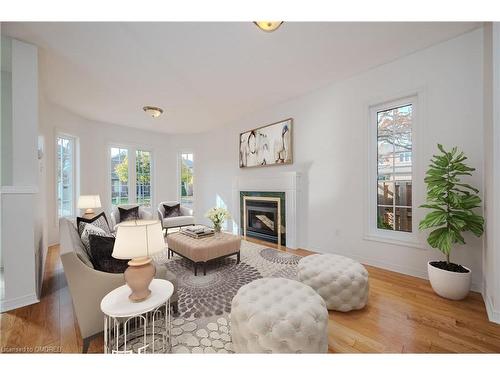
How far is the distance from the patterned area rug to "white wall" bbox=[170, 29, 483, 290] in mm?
969

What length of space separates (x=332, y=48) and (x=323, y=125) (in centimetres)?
123

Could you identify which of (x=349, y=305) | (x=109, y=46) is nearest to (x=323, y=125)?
(x=349, y=305)

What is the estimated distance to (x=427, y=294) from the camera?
211cm

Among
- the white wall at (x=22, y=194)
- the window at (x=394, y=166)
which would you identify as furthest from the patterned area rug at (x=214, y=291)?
the window at (x=394, y=166)

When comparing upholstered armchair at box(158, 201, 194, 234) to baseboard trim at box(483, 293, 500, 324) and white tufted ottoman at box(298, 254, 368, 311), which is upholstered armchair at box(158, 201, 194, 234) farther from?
baseboard trim at box(483, 293, 500, 324)

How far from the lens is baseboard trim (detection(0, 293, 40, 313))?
190 centimetres

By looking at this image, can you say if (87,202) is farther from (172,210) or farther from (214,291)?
(214,291)

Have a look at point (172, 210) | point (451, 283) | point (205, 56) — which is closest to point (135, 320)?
point (205, 56)

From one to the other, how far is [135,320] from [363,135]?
3.52m

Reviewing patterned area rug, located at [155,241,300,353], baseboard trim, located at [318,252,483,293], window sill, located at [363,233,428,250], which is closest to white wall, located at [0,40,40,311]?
patterned area rug, located at [155,241,300,353]

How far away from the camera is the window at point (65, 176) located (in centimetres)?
414

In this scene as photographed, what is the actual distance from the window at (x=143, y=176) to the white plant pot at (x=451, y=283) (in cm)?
638

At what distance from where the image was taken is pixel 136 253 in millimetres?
1272

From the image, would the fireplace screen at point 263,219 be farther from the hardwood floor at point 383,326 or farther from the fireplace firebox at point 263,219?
the hardwood floor at point 383,326
